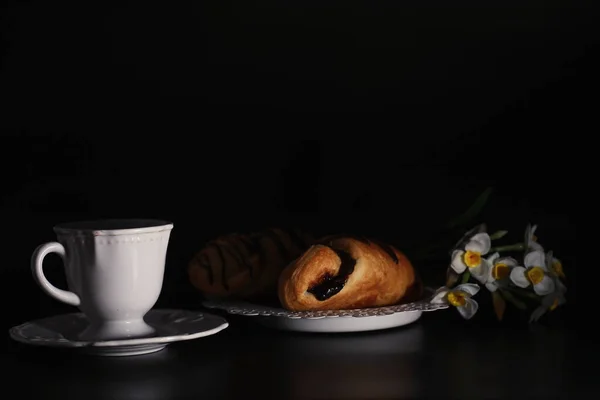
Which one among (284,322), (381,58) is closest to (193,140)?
(381,58)

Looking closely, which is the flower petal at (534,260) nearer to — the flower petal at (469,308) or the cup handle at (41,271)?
the flower petal at (469,308)

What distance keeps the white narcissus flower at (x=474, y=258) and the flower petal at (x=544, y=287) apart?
0.07 meters

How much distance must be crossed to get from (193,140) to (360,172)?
27 centimetres

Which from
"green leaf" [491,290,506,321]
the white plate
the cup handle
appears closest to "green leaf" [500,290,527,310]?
"green leaf" [491,290,506,321]

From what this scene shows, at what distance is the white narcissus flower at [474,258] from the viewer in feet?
4.17

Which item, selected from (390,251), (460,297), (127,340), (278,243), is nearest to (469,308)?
(460,297)

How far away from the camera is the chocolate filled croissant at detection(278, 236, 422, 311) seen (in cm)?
117

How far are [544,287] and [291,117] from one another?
49cm

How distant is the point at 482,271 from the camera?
1.28m

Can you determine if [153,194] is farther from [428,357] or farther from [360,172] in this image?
[428,357]

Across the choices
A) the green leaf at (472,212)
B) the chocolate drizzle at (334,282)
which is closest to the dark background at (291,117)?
the green leaf at (472,212)

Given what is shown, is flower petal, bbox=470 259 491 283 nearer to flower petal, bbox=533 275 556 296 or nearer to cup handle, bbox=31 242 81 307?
flower petal, bbox=533 275 556 296

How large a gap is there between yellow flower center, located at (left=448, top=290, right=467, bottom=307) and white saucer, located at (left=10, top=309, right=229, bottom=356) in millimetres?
300

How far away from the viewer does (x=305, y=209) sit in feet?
5.03
